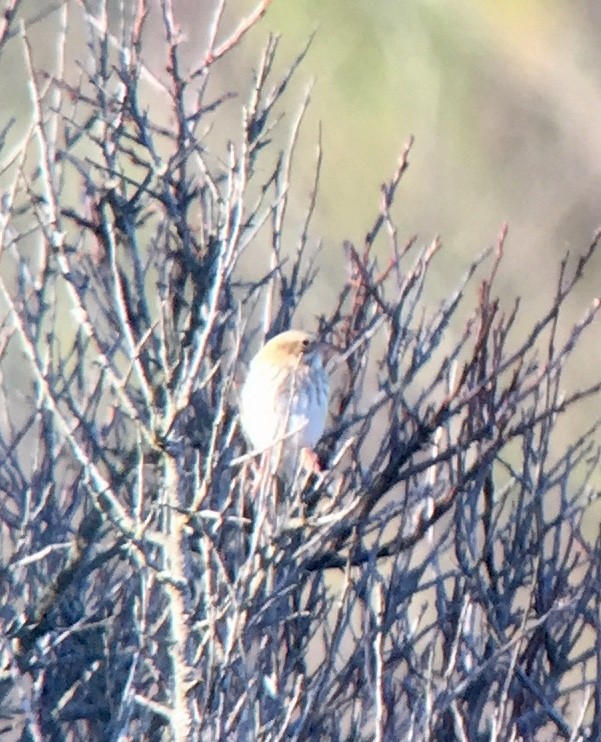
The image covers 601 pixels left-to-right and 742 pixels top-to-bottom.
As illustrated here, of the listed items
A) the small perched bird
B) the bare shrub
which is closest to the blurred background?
the small perched bird

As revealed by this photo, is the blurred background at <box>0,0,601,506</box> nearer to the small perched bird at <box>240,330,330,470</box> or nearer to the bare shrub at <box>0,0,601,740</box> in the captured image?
the small perched bird at <box>240,330,330,470</box>

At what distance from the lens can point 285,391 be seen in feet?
14.2

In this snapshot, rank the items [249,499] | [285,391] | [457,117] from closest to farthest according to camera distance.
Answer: [249,499], [285,391], [457,117]

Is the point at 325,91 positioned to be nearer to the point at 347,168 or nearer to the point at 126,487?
the point at 347,168

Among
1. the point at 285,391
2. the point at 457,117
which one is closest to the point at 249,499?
the point at 285,391

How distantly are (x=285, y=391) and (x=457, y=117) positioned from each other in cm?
1585

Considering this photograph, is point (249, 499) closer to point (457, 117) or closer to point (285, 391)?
point (285, 391)

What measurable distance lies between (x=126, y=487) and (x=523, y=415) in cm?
122

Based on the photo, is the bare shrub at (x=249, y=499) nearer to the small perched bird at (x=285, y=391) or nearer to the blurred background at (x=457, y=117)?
the small perched bird at (x=285, y=391)

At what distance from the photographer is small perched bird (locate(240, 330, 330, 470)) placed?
4.19m

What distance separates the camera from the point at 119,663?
13.2 ft

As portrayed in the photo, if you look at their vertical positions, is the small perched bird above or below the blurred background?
below

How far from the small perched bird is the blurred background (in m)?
12.5

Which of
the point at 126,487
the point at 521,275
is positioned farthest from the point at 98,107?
the point at 521,275
